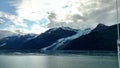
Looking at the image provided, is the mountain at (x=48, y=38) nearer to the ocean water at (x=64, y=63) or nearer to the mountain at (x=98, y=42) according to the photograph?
the mountain at (x=98, y=42)

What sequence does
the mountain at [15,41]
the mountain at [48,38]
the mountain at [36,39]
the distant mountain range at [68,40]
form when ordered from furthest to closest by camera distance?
the mountain at [15,41] < the mountain at [36,39] < the mountain at [48,38] < the distant mountain range at [68,40]

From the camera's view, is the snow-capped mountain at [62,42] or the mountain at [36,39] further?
the mountain at [36,39]

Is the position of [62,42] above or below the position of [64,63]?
above

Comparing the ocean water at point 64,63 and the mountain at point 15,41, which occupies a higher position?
the mountain at point 15,41

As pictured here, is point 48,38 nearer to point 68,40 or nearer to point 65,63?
point 68,40

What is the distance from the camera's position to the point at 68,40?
7775 cm

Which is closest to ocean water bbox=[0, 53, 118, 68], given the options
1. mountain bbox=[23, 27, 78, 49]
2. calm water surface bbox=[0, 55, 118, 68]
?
calm water surface bbox=[0, 55, 118, 68]

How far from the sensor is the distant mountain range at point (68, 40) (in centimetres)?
6944

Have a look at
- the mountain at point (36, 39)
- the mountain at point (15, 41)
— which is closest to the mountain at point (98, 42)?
the mountain at point (36, 39)

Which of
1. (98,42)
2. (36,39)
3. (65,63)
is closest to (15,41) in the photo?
(36,39)

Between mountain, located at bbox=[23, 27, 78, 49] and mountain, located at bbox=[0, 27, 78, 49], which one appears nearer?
mountain, located at bbox=[23, 27, 78, 49]

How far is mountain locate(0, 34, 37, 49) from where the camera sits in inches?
3329

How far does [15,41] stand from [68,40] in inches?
792

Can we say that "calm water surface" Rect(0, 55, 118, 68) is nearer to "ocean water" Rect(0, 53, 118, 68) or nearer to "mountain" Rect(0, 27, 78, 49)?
"ocean water" Rect(0, 53, 118, 68)
